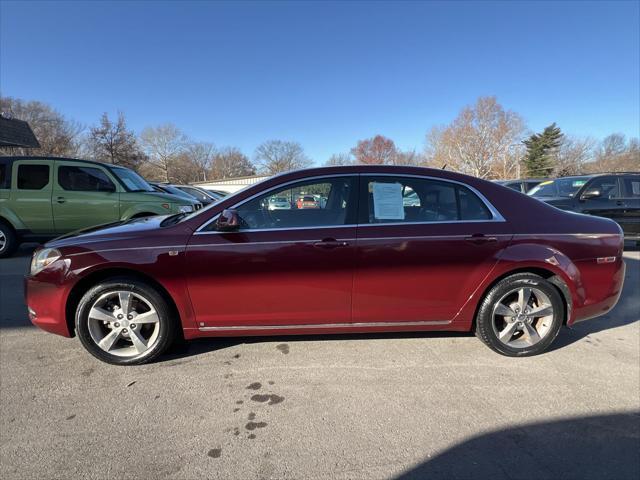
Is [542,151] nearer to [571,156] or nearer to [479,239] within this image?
[571,156]

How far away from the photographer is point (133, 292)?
9.36 ft

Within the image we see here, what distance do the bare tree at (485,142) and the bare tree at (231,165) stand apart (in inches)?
1849

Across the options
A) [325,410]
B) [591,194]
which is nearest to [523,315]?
[325,410]

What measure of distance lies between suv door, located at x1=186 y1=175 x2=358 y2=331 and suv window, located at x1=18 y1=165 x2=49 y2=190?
5918mm

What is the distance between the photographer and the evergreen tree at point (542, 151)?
59188mm

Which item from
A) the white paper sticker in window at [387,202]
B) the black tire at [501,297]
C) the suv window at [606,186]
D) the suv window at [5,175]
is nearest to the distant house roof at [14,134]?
the suv window at [5,175]

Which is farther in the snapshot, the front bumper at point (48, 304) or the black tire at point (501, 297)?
the black tire at point (501, 297)

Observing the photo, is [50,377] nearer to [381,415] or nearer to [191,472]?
[191,472]

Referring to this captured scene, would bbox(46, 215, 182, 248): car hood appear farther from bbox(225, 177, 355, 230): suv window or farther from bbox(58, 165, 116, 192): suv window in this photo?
bbox(58, 165, 116, 192): suv window

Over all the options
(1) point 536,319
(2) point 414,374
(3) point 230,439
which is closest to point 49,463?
(3) point 230,439

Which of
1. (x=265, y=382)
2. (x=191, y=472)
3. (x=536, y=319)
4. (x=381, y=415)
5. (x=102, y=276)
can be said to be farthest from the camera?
(x=536, y=319)

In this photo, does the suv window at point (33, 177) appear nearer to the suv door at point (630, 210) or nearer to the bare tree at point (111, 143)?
the suv door at point (630, 210)

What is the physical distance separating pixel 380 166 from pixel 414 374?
1773 millimetres

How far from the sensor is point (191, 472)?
6.28ft
